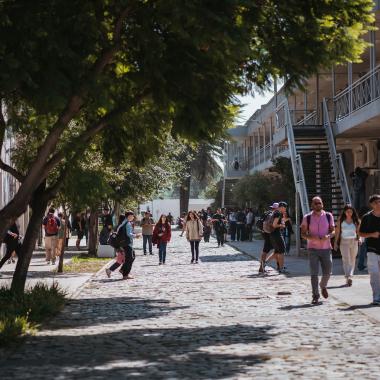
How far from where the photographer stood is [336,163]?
2716 centimetres

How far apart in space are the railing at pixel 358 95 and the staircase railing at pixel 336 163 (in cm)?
43

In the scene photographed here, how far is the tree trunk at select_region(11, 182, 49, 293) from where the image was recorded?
13836 millimetres

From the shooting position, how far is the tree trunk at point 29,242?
13836mm

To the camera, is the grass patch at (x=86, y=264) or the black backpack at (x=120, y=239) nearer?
the black backpack at (x=120, y=239)

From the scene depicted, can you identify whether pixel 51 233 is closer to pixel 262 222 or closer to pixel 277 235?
pixel 262 222

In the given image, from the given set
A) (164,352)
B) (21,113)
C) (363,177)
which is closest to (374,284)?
(164,352)

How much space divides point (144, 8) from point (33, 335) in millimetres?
4412

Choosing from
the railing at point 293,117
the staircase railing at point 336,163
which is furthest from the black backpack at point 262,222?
the railing at point 293,117

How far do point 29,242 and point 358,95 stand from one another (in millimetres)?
14145

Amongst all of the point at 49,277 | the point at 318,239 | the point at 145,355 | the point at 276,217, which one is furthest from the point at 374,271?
the point at 49,277

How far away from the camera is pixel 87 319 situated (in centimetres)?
1239

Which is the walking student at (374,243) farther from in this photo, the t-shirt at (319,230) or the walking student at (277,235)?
the walking student at (277,235)

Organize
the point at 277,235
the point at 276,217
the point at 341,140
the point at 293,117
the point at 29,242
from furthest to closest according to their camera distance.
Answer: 1. the point at 293,117
2. the point at 341,140
3. the point at 277,235
4. the point at 276,217
5. the point at 29,242

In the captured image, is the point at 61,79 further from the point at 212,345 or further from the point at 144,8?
the point at 212,345
